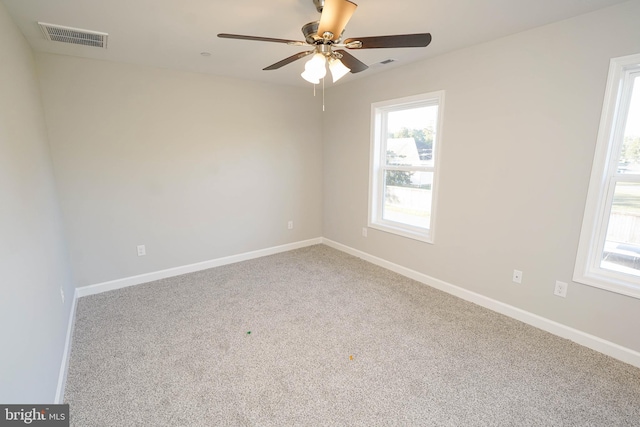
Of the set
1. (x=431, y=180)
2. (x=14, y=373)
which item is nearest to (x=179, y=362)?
(x=14, y=373)

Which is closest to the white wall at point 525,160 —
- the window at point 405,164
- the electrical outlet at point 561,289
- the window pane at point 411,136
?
the electrical outlet at point 561,289

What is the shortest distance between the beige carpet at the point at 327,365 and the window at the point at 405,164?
921 mm

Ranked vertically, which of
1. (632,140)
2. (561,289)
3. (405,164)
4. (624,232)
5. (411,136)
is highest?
(411,136)

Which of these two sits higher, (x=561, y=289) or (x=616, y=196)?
(x=616, y=196)

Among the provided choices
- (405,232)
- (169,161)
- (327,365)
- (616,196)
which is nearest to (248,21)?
(169,161)

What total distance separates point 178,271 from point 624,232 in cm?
433

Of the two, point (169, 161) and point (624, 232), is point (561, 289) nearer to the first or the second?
point (624, 232)

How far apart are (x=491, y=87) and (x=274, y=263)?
3.17 metres

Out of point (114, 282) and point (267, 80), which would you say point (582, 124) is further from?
point (114, 282)

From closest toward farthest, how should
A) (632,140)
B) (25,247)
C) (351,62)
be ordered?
(25,247) < (351,62) < (632,140)

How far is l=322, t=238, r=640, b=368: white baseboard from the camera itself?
6.91ft

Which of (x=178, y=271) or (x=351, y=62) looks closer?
(x=351, y=62)

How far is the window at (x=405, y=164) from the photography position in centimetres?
325

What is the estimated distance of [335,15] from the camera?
57.6 inches
